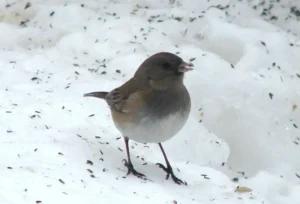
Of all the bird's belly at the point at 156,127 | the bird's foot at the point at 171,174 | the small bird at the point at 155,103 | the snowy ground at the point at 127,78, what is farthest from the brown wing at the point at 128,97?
the bird's foot at the point at 171,174

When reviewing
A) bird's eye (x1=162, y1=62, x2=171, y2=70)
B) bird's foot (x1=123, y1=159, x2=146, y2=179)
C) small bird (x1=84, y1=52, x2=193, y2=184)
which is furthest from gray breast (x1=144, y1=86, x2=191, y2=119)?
bird's foot (x1=123, y1=159, x2=146, y2=179)

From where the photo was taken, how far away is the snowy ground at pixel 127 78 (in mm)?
3689

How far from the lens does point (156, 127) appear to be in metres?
3.78

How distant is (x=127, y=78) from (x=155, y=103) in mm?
1445

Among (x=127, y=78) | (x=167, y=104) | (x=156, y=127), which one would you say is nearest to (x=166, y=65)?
(x=167, y=104)

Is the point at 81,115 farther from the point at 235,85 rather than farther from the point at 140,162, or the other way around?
the point at 235,85

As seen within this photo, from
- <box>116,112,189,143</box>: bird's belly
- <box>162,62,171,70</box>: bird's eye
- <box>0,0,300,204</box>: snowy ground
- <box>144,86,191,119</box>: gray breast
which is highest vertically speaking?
<box>162,62,171,70</box>: bird's eye

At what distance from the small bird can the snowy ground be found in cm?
26

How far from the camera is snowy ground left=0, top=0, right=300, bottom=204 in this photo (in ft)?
12.1

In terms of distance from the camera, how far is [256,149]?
4.66 metres

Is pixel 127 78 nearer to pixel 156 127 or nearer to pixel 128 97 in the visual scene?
pixel 128 97

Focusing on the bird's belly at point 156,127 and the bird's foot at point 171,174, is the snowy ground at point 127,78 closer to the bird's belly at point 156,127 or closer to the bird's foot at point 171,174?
the bird's foot at point 171,174

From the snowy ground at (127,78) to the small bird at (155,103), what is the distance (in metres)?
0.26

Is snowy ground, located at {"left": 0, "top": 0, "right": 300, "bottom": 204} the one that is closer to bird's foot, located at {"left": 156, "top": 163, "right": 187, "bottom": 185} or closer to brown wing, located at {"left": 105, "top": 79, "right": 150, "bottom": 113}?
bird's foot, located at {"left": 156, "top": 163, "right": 187, "bottom": 185}
